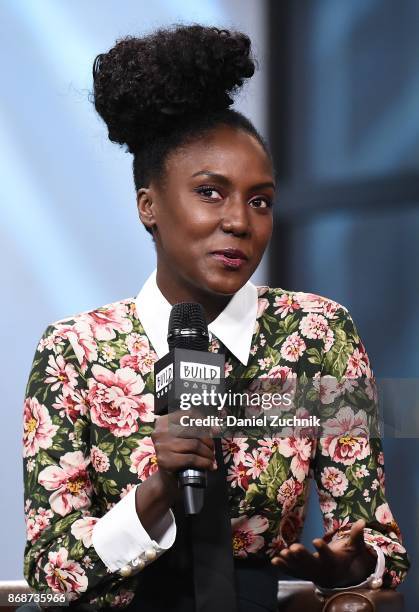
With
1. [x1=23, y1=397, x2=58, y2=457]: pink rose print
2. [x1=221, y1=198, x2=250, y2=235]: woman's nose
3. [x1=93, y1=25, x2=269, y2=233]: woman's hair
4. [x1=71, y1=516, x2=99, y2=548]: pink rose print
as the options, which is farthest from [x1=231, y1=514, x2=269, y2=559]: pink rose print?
[x1=93, y1=25, x2=269, y2=233]: woman's hair

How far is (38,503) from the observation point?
1688 mm

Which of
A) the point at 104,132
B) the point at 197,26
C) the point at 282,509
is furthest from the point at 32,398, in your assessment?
the point at 104,132

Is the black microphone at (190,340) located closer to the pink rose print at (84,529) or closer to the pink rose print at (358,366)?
the pink rose print at (84,529)

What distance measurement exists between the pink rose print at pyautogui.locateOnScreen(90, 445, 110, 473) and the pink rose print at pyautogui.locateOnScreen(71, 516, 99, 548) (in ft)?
0.28

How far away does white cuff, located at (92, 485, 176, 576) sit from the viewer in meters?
1.55

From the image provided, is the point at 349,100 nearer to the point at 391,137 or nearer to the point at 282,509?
the point at 391,137

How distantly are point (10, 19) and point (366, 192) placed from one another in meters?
0.94

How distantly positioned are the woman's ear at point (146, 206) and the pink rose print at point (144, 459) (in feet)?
1.16

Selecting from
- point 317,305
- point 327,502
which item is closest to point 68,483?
point 327,502

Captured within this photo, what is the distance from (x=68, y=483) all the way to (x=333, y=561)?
1.51 ft

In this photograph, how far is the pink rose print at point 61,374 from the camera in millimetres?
1767

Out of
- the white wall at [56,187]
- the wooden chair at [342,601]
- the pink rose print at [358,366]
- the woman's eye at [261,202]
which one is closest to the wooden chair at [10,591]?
the white wall at [56,187]

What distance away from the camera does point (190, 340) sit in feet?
4.54

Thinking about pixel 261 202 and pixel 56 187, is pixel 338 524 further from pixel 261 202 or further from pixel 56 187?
pixel 56 187
